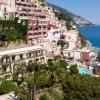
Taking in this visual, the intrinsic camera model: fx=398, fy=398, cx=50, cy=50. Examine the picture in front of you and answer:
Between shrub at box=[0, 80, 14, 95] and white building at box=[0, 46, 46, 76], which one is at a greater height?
white building at box=[0, 46, 46, 76]

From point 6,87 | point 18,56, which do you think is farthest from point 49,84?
point 18,56

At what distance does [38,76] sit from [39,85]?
4.90 ft

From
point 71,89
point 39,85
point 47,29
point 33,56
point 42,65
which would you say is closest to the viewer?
point 71,89

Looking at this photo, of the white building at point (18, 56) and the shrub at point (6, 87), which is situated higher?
the white building at point (18, 56)

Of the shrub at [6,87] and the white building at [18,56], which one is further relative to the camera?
the white building at [18,56]

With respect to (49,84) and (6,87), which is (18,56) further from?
(6,87)

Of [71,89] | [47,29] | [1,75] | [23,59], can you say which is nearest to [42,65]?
[23,59]

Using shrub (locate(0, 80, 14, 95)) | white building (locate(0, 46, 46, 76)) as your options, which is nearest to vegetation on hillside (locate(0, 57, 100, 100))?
shrub (locate(0, 80, 14, 95))

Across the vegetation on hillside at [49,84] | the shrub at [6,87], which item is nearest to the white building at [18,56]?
the vegetation on hillside at [49,84]

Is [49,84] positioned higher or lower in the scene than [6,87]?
lower

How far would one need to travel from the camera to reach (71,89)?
141 ft

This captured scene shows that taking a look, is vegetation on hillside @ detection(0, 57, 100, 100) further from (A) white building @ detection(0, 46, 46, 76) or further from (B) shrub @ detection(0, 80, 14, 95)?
(A) white building @ detection(0, 46, 46, 76)

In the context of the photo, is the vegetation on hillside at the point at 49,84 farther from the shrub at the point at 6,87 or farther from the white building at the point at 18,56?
the white building at the point at 18,56

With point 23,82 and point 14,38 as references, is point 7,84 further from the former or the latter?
point 14,38
